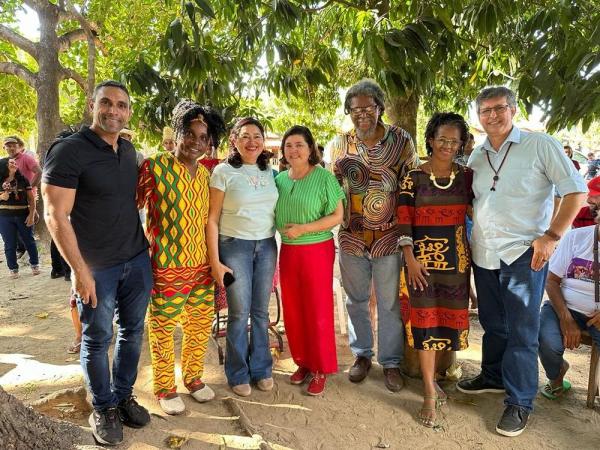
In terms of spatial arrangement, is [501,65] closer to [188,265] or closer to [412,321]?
[412,321]

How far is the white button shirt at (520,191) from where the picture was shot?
8.29ft

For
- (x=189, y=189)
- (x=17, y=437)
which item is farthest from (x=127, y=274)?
(x=17, y=437)

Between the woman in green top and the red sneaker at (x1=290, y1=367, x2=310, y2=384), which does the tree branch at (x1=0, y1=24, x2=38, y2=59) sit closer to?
the woman in green top

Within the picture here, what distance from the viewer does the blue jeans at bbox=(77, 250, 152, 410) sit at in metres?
2.37

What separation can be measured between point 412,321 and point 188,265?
4.76 ft

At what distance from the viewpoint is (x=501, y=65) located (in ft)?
14.4

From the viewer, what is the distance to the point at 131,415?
104 inches

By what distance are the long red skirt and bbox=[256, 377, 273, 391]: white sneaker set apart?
30 centimetres

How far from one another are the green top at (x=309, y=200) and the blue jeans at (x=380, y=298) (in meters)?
0.37

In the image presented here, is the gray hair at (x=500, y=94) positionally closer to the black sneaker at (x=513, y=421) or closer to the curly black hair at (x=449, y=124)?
the curly black hair at (x=449, y=124)

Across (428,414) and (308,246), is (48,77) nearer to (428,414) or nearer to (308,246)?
(308,246)

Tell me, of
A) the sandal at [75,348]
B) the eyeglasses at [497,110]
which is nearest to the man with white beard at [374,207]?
the eyeglasses at [497,110]

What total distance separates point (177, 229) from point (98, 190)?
50 centimetres

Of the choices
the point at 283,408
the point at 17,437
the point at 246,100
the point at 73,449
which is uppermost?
the point at 246,100
